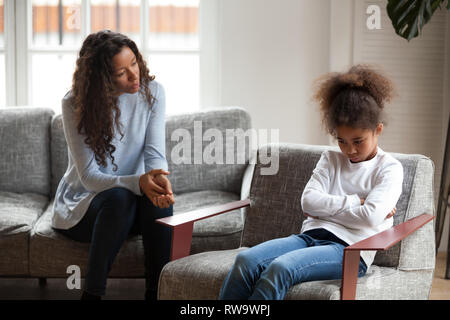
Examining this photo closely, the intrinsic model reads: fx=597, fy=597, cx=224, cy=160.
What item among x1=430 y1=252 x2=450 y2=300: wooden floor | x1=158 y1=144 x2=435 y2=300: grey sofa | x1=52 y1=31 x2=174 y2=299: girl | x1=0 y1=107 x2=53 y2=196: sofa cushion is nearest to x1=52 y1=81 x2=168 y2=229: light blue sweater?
x1=52 y1=31 x2=174 y2=299: girl

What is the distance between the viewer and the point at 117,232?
6.70 feet

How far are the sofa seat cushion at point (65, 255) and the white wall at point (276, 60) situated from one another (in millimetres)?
1166

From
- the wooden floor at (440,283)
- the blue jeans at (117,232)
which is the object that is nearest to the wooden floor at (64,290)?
the wooden floor at (440,283)

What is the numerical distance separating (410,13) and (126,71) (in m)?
1.15

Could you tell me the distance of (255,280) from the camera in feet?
5.49

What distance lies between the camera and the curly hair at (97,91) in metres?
2.11

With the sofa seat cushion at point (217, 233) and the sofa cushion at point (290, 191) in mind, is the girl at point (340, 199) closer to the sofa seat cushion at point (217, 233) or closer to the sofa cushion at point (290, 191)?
the sofa cushion at point (290, 191)

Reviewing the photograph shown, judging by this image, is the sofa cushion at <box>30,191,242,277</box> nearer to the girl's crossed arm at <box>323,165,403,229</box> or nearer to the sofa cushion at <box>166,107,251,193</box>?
the sofa cushion at <box>166,107,251,193</box>

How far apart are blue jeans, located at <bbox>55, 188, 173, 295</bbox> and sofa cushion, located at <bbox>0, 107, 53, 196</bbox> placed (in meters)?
0.70

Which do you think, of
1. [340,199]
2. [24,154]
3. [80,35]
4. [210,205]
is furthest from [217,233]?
[80,35]

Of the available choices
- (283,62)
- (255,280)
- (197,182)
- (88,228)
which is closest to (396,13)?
(283,62)

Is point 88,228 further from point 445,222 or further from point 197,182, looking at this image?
point 445,222

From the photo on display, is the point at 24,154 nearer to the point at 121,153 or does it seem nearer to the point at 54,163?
the point at 54,163

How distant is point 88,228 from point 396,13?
1462 mm
